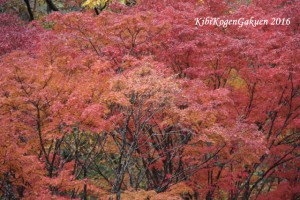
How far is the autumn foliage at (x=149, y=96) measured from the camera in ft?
28.2

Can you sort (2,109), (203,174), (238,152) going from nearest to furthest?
(2,109) < (238,152) < (203,174)

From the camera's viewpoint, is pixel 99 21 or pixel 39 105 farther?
pixel 99 21

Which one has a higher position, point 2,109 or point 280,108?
point 2,109

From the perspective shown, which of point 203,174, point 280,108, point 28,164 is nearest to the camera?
point 28,164

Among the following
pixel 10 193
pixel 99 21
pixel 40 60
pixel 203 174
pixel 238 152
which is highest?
pixel 99 21

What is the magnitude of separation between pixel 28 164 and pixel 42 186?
1.10 meters

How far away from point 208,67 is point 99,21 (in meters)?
3.93

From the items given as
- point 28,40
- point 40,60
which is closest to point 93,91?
point 40,60

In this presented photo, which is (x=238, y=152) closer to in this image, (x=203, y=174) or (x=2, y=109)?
(x=203, y=174)

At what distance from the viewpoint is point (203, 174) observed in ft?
40.6

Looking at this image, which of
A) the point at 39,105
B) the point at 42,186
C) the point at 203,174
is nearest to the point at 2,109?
the point at 39,105

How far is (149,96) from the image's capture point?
8.98 m

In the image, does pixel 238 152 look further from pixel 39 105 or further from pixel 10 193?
pixel 10 193

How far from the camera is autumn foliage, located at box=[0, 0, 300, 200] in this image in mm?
8609
